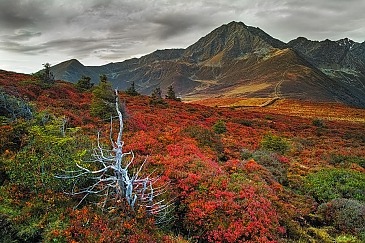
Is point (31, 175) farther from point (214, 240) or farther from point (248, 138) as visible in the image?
point (248, 138)

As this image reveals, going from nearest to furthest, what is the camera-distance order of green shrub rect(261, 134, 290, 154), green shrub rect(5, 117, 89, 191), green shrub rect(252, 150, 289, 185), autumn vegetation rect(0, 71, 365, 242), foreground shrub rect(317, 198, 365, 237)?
autumn vegetation rect(0, 71, 365, 242), green shrub rect(5, 117, 89, 191), foreground shrub rect(317, 198, 365, 237), green shrub rect(252, 150, 289, 185), green shrub rect(261, 134, 290, 154)

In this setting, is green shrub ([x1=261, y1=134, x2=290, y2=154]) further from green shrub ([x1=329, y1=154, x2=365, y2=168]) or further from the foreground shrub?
the foreground shrub

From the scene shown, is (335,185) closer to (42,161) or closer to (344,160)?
(344,160)

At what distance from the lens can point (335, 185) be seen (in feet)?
54.0

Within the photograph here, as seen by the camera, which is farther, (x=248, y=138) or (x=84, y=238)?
(x=248, y=138)

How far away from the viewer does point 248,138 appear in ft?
95.1

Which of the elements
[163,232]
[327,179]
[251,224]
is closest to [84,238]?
[163,232]

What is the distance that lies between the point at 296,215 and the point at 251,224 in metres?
3.87

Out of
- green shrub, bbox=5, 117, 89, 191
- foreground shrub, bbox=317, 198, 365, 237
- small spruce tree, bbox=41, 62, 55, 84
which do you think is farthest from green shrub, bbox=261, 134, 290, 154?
small spruce tree, bbox=41, 62, 55, 84

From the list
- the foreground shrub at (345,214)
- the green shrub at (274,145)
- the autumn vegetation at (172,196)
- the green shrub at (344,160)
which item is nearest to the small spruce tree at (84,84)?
the autumn vegetation at (172,196)

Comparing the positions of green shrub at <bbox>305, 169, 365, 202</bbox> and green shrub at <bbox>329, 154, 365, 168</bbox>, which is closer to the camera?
green shrub at <bbox>305, 169, 365, 202</bbox>

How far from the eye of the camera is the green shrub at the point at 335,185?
1551 cm

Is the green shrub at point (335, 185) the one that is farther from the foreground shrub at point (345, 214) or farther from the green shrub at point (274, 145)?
the green shrub at point (274, 145)

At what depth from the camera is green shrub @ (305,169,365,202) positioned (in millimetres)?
15508
